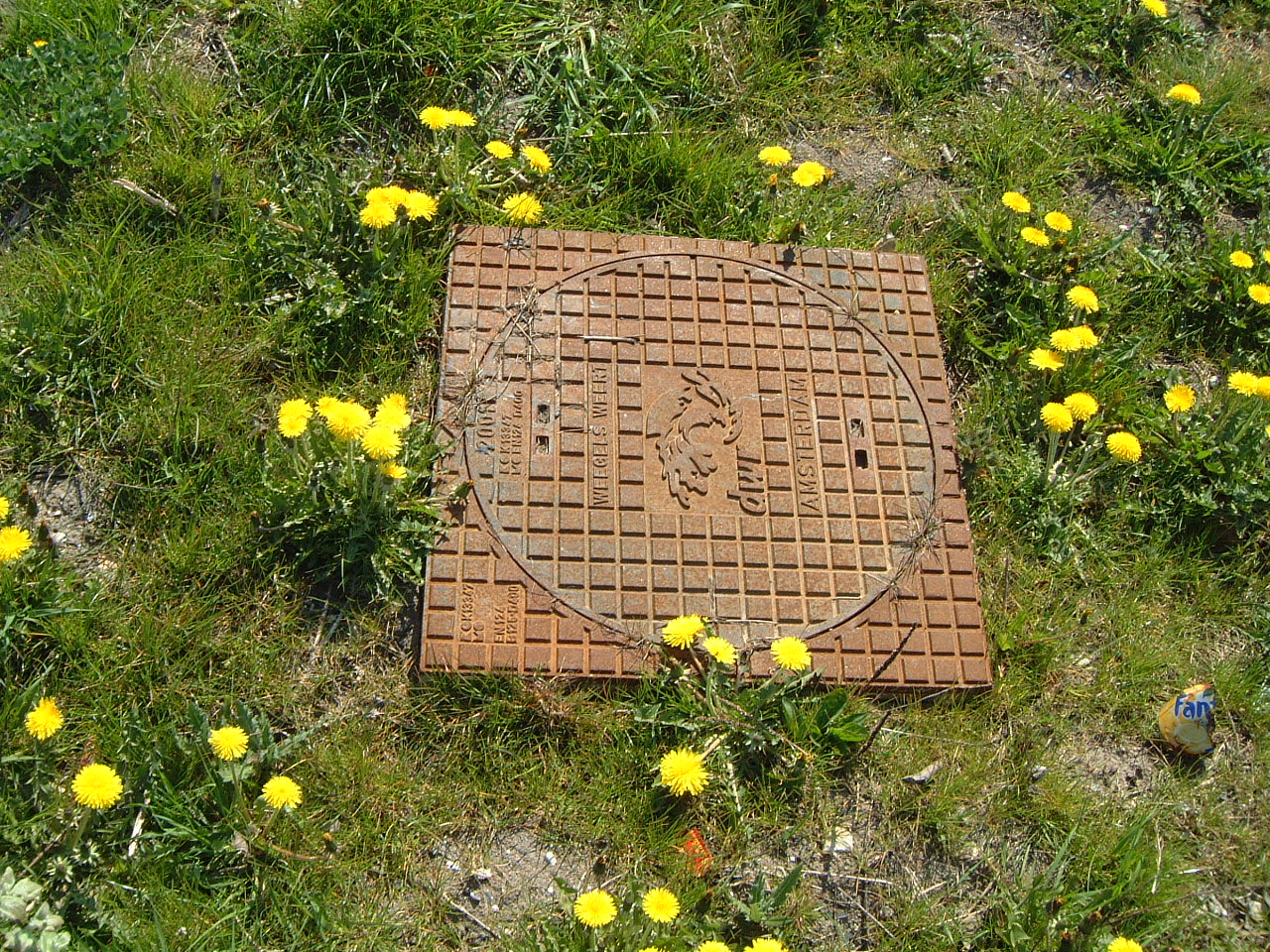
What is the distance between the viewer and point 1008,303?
3.60 m

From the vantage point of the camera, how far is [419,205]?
10.9ft

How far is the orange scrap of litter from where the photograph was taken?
2.66 meters

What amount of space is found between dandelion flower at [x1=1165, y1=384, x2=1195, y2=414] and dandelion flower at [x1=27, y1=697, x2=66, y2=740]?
321cm

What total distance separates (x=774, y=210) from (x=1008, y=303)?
2.71 feet

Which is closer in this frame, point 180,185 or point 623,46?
point 180,185

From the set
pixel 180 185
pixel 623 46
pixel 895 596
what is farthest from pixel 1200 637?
pixel 180 185

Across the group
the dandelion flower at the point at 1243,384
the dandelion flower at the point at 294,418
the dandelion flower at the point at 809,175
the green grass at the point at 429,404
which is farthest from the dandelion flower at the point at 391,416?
the dandelion flower at the point at 1243,384

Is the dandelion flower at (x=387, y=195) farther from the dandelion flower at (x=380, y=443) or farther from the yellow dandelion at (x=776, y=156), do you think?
the yellow dandelion at (x=776, y=156)

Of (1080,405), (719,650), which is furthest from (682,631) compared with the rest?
(1080,405)

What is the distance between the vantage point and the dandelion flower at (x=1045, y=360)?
3338 mm

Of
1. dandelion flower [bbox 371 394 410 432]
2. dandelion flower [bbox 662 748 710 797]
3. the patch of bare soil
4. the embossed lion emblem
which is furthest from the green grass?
the embossed lion emblem

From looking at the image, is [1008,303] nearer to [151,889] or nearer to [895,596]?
[895,596]

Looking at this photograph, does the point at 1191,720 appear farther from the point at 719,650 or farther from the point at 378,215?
the point at 378,215

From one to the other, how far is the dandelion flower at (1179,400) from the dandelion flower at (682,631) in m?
1.72
